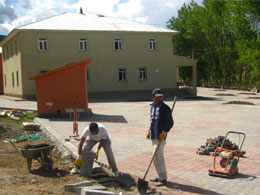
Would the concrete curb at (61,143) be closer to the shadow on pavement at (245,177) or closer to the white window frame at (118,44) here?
the shadow on pavement at (245,177)

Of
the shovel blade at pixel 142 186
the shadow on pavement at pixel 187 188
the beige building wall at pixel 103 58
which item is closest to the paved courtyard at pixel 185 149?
the shadow on pavement at pixel 187 188

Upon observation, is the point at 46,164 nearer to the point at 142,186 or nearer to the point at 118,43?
the point at 142,186

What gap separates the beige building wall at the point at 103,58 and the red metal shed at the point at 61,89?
1458 centimetres

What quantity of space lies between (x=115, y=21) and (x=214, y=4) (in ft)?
71.4

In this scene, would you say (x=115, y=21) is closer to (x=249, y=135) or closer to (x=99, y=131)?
(x=249, y=135)

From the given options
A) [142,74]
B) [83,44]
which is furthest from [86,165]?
[142,74]

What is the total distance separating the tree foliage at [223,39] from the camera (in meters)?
43.6

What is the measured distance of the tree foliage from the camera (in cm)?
4362

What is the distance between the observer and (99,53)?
3262 cm

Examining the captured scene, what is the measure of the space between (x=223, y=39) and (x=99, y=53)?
1029 inches

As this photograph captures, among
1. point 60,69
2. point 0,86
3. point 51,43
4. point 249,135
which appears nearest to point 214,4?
point 51,43

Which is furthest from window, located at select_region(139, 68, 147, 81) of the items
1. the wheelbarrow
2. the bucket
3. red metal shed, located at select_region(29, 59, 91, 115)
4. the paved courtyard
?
the bucket

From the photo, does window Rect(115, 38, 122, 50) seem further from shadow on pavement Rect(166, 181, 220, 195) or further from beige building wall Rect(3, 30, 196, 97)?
shadow on pavement Rect(166, 181, 220, 195)

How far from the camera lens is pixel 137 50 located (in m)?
33.9
